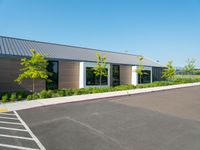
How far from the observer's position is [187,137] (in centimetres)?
517

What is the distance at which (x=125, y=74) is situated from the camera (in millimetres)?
24516

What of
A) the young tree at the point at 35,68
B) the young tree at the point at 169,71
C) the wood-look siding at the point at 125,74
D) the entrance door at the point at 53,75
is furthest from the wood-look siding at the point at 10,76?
the young tree at the point at 169,71

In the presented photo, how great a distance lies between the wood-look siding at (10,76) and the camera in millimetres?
13691

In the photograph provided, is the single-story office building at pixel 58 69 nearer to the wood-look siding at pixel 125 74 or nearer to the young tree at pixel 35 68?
the wood-look siding at pixel 125 74

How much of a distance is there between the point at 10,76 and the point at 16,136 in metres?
10.6

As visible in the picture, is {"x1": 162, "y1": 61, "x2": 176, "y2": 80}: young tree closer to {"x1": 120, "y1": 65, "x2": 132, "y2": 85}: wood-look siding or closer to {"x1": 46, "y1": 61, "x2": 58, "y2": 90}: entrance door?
{"x1": 120, "y1": 65, "x2": 132, "y2": 85}: wood-look siding

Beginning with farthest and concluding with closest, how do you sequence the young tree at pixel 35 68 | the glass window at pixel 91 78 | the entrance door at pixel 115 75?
the entrance door at pixel 115 75, the glass window at pixel 91 78, the young tree at pixel 35 68

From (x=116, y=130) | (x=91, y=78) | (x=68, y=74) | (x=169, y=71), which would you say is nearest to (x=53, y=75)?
(x=68, y=74)

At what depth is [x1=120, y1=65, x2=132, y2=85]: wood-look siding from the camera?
2401 centimetres

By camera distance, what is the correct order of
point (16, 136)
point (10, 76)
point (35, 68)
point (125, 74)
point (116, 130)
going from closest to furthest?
point (16, 136) < point (116, 130) < point (35, 68) < point (10, 76) < point (125, 74)

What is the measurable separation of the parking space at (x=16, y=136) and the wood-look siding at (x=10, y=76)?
7.67 meters

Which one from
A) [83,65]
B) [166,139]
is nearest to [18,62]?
[83,65]

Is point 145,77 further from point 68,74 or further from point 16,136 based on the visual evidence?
point 16,136

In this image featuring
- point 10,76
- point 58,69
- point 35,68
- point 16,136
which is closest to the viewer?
point 16,136
